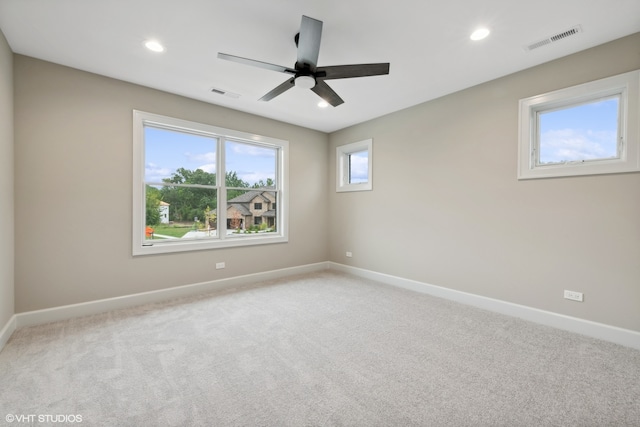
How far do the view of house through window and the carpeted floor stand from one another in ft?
6.04

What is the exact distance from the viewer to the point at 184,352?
236cm

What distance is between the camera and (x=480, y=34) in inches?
97.2

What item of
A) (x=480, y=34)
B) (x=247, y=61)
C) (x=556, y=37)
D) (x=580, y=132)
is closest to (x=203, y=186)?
(x=247, y=61)

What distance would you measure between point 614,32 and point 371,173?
10.1 ft

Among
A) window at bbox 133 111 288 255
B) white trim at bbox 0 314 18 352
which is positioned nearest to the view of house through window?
window at bbox 133 111 288 255

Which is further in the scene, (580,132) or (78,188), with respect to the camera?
(78,188)

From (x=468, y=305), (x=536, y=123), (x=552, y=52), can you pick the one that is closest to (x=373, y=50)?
(x=552, y=52)

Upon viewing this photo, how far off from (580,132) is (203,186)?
15.5ft

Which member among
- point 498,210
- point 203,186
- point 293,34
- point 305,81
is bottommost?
point 498,210

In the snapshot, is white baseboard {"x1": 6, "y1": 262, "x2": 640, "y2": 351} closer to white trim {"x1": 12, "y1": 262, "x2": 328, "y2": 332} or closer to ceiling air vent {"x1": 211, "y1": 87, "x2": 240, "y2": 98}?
white trim {"x1": 12, "y1": 262, "x2": 328, "y2": 332}

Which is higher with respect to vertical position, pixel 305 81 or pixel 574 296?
pixel 305 81

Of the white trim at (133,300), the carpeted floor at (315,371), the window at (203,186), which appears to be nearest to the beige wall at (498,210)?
the carpeted floor at (315,371)

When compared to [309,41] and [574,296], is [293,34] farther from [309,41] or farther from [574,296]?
[574,296]

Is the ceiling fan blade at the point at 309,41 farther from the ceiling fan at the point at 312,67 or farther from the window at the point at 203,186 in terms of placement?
the window at the point at 203,186
